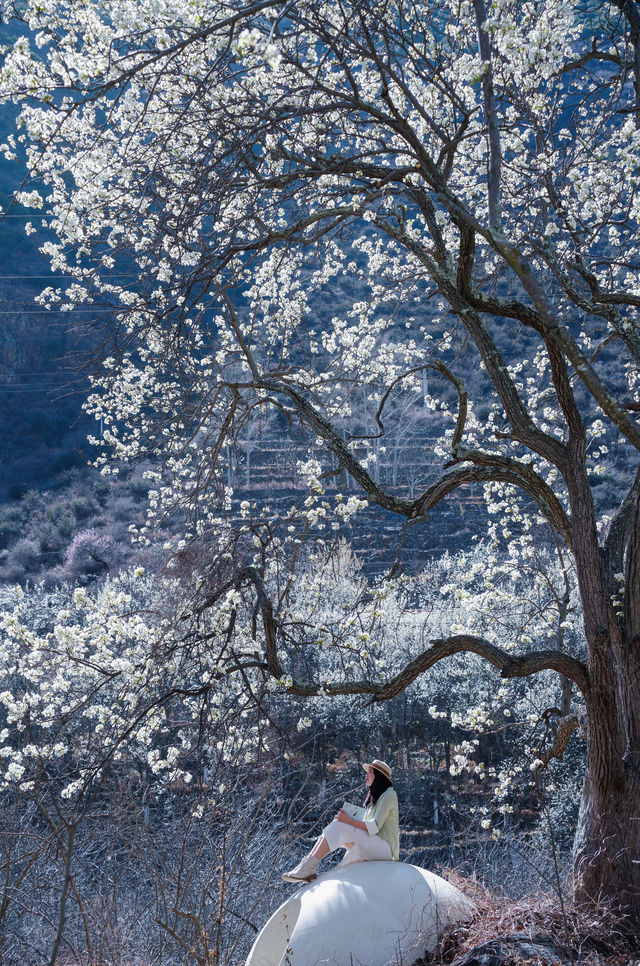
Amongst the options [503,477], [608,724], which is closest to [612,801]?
[608,724]

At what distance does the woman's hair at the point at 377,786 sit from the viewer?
486 centimetres

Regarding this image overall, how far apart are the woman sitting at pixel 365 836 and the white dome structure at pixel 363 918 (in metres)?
0.08

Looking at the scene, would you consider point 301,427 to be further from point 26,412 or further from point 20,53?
point 26,412

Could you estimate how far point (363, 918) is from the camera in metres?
4.25

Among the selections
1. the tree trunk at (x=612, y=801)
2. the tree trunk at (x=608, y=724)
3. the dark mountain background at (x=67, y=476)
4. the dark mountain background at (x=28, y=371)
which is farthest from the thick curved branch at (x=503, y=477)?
the dark mountain background at (x=28, y=371)

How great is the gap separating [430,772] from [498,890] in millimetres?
6020

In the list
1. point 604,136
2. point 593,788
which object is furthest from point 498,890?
point 604,136

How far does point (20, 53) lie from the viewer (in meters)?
4.40

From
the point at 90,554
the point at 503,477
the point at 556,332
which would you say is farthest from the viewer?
the point at 90,554

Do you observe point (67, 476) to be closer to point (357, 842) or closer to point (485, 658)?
point (485, 658)

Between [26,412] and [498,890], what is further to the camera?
[26,412]

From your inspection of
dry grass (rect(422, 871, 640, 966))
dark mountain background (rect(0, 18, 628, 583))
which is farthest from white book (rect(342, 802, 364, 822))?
dark mountain background (rect(0, 18, 628, 583))

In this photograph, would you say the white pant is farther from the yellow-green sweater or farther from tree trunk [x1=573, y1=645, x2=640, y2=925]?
tree trunk [x1=573, y1=645, x2=640, y2=925]

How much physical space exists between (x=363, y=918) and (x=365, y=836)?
45 centimetres
